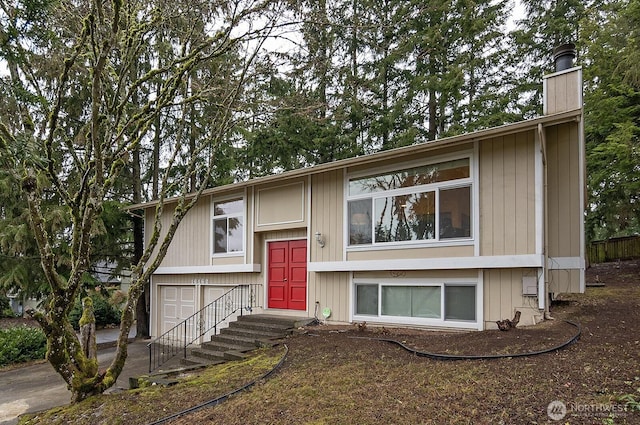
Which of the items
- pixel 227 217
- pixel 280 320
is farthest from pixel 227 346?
pixel 227 217

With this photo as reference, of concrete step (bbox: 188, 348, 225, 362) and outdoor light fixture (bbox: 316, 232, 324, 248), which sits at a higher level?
outdoor light fixture (bbox: 316, 232, 324, 248)

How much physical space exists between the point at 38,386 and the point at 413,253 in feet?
26.8

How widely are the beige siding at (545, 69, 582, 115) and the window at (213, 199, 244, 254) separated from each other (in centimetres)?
717

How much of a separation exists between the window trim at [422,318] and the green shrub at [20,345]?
8253 millimetres

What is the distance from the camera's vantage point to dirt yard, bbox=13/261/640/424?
3.46 m

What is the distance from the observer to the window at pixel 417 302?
688 cm

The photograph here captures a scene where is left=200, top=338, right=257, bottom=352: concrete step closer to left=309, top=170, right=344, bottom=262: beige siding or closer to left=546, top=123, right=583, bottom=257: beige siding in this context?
left=309, top=170, right=344, bottom=262: beige siding

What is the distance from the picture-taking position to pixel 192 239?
11789 mm

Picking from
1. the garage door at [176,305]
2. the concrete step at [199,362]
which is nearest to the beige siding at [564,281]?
the concrete step at [199,362]

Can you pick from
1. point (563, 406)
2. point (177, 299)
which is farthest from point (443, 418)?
point (177, 299)

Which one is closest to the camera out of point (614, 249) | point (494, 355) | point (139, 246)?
point (494, 355)

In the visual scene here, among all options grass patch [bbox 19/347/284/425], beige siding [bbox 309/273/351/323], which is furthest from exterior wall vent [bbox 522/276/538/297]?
grass patch [bbox 19/347/284/425]

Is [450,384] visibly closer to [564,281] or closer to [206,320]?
[564,281]

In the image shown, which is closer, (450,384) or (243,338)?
(450,384)
